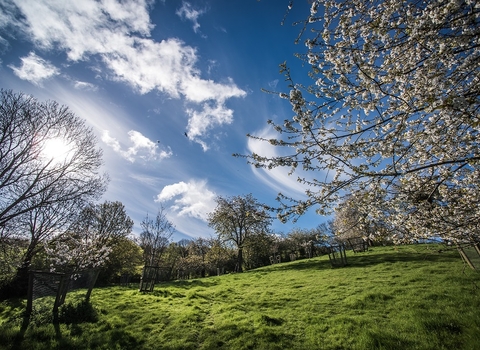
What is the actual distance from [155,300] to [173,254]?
46499 mm

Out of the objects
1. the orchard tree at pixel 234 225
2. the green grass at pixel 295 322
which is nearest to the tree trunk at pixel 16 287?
the green grass at pixel 295 322

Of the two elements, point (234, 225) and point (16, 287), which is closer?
point (16, 287)

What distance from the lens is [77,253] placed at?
15.5m

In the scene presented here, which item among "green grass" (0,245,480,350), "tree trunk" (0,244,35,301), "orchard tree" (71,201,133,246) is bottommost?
"green grass" (0,245,480,350)

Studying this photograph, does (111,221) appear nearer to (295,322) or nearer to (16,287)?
(16,287)

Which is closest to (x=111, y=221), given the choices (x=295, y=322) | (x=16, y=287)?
(x=16, y=287)

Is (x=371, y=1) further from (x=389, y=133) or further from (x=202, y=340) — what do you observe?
(x=202, y=340)

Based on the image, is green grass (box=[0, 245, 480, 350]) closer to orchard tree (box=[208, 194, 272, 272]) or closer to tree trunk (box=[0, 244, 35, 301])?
tree trunk (box=[0, 244, 35, 301])

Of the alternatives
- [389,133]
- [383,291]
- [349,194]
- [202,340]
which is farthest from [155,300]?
[389,133]

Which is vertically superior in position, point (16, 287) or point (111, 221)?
point (111, 221)

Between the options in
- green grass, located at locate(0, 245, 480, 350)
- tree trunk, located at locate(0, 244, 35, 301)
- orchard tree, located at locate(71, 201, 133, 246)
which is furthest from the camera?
orchard tree, located at locate(71, 201, 133, 246)

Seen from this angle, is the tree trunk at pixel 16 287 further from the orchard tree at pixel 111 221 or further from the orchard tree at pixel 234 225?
the orchard tree at pixel 234 225

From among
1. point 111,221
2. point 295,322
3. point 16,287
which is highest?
point 111,221

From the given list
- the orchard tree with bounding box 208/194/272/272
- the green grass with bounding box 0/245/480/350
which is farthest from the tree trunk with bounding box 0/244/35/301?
the orchard tree with bounding box 208/194/272/272
